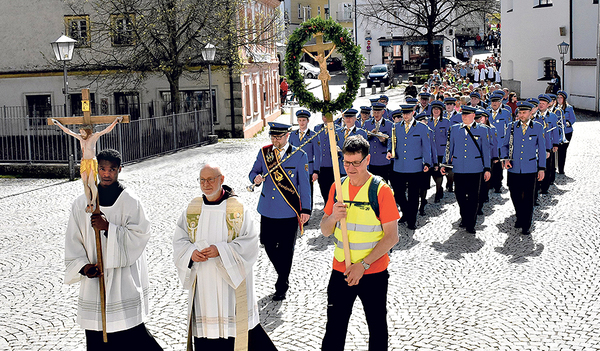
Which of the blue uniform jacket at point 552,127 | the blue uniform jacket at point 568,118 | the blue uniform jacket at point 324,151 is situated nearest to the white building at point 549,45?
the blue uniform jacket at point 568,118

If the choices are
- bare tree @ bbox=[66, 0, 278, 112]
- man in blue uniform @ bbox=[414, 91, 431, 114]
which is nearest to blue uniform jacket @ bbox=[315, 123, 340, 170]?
man in blue uniform @ bbox=[414, 91, 431, 114]

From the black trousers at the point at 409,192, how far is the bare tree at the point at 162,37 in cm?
1481

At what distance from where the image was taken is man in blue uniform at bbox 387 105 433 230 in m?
11.9

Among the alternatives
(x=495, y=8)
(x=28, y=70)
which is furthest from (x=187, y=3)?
(x=495, y=8)

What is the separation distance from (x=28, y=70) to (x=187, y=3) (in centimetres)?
836

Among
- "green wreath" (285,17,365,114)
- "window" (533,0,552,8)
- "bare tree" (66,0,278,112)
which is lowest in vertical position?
"green wreath" (285,17,365,114)

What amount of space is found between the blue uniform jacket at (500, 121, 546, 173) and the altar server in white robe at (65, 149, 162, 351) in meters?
7.31

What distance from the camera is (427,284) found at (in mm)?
8375

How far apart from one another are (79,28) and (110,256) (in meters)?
25.7

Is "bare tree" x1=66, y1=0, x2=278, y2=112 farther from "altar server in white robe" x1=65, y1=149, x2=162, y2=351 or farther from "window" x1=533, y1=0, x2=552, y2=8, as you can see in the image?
"altar server in white robe" x1=65, y1=149, x2=162, y2=351

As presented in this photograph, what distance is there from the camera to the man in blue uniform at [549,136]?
14.1 m

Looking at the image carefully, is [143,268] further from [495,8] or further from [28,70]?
[495,8]

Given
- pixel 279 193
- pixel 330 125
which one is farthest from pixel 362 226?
pixel 279 193

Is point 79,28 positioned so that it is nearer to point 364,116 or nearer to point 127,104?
point 127,104
